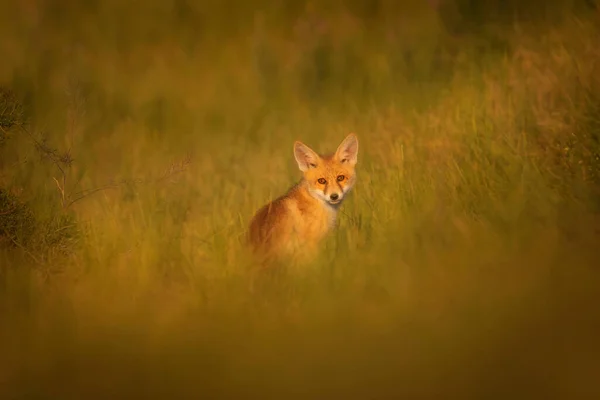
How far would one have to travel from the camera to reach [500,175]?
162 inches

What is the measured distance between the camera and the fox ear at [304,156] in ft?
14.1

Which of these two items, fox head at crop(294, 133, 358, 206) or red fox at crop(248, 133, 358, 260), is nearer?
red fox at crop(248, 133, 358, 260)

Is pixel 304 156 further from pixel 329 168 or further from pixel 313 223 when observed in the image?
pixel 313 223

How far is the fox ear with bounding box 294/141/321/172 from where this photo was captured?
429cm

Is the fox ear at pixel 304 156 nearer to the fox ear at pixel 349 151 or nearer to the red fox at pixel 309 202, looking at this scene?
the red fox at pixel 309 202

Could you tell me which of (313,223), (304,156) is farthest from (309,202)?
(304,156)

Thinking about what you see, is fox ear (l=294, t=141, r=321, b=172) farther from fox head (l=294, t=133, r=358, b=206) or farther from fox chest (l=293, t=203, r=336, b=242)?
fox chest (l=293, t=203, r=336, b=242)

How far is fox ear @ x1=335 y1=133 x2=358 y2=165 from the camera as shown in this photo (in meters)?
Answer: 4.30

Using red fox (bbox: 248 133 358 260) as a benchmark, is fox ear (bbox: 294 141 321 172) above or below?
above

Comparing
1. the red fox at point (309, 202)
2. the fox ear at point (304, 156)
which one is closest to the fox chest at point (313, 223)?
the red fox at point (309, 202)

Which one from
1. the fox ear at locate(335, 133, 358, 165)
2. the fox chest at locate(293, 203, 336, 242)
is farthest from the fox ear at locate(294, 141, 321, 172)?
the fox chest at locate(293, 203, 336, 242)

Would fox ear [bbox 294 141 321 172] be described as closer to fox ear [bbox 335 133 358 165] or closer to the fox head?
the fox head

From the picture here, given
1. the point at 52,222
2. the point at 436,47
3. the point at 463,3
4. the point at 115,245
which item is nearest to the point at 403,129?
the point at 436,47

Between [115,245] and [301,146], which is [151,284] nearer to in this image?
Answer: [115,245]
